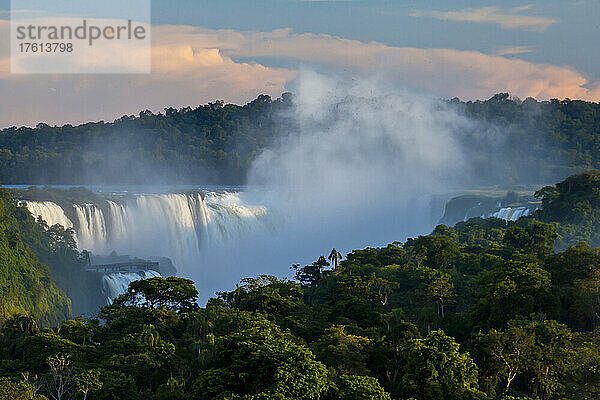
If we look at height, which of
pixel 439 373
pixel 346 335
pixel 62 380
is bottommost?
pixel 62 380

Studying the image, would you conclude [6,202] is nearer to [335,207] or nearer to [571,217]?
[571,217]

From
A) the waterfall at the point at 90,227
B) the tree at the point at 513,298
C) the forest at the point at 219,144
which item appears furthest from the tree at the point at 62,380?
the forest at the point at 219,144

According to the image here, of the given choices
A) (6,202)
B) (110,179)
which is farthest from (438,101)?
(6,202)

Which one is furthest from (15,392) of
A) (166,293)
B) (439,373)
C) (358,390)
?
(166,293)

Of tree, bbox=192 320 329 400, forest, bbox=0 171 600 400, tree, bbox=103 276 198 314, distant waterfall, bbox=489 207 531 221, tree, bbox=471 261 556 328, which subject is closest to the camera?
tree, bbox=192 320 329 400

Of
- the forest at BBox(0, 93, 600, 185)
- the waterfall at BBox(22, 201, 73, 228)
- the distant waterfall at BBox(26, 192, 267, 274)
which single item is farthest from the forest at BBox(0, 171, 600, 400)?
the forest at BBox(0, 93, 600, 185)

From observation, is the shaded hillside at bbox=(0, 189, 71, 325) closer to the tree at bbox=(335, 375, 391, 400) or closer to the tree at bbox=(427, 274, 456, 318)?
the tree at bbox=(427, 274, 456, 318)

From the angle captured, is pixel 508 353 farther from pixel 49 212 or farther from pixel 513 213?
pixel 513 213
